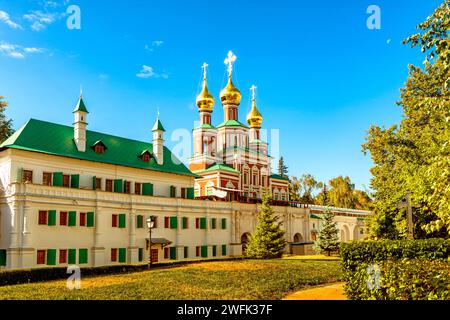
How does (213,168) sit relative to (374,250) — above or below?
above

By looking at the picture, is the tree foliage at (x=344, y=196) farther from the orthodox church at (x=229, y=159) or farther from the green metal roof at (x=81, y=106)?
the green metal roof at (x=81, y=106)

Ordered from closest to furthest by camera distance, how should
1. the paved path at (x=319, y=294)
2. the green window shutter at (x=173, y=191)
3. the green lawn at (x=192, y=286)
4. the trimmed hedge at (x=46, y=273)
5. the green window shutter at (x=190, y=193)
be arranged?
the paved path at (x=319, y=294), the green lawn at (x=192, y=286), the trimmed hedge at (x=46, y=273), the green window shutter at (x=173, y=191), the green window shutter at (x=190, y=193)

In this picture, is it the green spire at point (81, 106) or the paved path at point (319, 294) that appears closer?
the paved path at point (319, 294)

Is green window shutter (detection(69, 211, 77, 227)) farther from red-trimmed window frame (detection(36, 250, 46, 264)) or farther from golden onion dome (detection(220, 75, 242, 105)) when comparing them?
golden onion dome (detection(220, 75, 242, 105))

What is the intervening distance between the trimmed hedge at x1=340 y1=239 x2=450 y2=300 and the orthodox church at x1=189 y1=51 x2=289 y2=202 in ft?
107

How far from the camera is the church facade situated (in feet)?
100

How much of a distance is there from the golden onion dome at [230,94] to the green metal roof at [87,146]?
57.4 feet

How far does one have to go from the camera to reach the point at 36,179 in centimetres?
3212

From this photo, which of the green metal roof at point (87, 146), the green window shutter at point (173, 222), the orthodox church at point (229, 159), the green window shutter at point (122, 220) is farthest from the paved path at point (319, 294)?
the orthodox church at point (229, 159)

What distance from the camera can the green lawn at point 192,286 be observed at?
17.8 m

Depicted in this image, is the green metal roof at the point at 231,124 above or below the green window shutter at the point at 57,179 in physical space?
above
